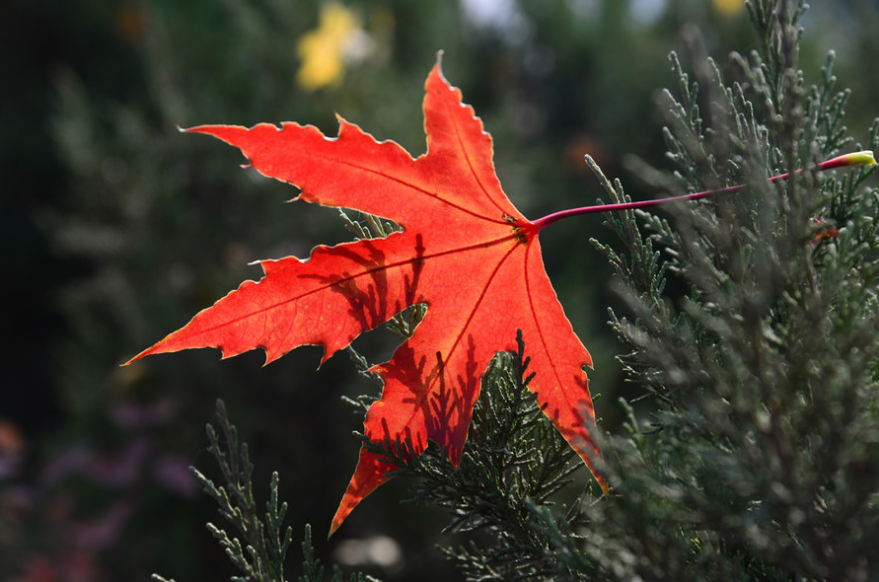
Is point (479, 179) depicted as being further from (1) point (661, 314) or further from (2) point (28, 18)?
(2) point (28, 18)

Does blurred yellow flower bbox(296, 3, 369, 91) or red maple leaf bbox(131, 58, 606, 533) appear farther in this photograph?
blurred yellow flower bbox(296, 3, 369, 91)

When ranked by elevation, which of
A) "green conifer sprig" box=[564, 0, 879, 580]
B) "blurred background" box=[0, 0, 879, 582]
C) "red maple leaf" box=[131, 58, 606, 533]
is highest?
"blurred background" box=[0, 0, 879, 582]

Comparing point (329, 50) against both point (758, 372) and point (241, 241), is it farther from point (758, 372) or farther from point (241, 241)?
point (758, 372)

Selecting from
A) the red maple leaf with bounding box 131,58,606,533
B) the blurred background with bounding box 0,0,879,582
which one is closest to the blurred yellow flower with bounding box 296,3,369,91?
the blurred background with bounding box 0,0,879,582

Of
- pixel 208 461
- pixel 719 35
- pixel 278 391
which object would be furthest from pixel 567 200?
pixel 208 461

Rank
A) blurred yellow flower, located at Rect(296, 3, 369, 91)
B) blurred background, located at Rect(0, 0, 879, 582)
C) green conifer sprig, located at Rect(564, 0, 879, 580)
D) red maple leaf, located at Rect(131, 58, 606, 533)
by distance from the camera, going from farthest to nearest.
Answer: blurred yellow flower, located at Rect(296, 3, 369, 91) < blurred background, located at Rect(0, 0, 879, 582) < red maple leaf, located at Rect(131, 58, 606, 533) < green conifer sprig, located at Rect(564, 0, 879, 580)

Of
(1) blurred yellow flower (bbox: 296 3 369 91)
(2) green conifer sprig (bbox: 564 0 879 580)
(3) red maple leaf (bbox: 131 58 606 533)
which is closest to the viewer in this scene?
(2) green conifer sprig (bbox: 564 0 879 580)

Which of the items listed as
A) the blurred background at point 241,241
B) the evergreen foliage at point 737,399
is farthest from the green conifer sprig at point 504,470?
the blurred background at point 241,241

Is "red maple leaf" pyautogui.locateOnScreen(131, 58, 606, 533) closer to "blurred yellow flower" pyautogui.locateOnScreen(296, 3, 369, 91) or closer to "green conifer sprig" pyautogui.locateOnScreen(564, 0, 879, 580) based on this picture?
"green conifer sprig" pyautogui.locateOnScreen(564, 0, 879, 580)

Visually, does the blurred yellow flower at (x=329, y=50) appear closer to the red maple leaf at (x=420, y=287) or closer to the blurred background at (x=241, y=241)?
the blurred background at (x=241, y=241)
